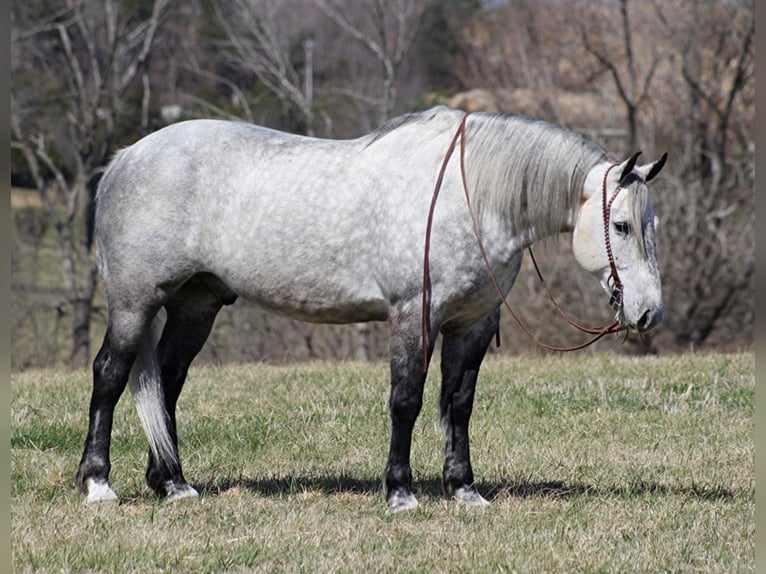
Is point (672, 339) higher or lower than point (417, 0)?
lower

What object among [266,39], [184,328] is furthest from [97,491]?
[266,39]

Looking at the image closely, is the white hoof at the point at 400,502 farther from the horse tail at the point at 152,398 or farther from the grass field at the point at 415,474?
the horse tail at the point at 152,398

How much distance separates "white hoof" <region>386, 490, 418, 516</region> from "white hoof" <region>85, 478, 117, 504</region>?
1398mm

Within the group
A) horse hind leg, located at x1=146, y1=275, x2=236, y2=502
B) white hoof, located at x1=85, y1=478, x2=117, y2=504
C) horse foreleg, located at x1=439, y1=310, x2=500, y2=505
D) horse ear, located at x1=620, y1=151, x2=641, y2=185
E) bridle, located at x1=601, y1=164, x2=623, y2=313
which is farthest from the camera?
horse hind leg, located at x1=146, y1=275, x2=236, y2=502

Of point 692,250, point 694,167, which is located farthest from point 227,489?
point 694,167

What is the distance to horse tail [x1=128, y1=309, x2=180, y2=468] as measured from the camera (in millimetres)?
5086

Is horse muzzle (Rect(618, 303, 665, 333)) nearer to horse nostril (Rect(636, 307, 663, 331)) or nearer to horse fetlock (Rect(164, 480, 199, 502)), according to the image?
horse nostril (Rect(636, 307, 663, 331))

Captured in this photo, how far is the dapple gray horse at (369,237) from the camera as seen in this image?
15.4 feet

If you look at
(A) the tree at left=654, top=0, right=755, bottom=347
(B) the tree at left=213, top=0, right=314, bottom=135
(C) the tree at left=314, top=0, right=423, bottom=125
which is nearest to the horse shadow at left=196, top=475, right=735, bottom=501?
(A) the tree at left=654, top=0, right=755, bottom=347

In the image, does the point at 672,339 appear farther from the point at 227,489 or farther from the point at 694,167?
the point at 227,489

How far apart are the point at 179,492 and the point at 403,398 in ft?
4.28

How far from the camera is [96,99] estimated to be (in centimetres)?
1736

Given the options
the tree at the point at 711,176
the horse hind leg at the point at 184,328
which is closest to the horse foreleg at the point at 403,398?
the horse hind leg at the point at 184,328

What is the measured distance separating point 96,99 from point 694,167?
10.1 m
